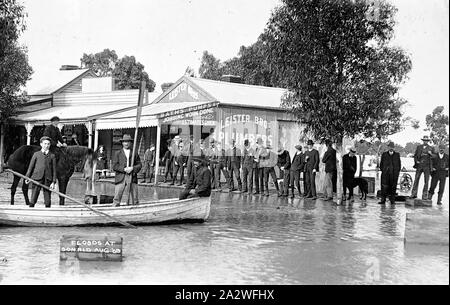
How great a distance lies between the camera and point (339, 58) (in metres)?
18.7

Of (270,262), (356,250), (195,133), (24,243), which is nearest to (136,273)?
(270,262)

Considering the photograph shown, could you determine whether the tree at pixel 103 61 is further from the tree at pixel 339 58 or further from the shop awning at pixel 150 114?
the tree at pixel 339 58

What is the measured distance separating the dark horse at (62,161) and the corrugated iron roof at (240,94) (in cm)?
1151

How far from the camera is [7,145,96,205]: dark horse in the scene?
14.9 meters

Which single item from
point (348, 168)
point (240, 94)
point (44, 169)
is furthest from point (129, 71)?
point (44, 169)

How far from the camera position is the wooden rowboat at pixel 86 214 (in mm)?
12141

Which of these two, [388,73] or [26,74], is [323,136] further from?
[26,74]

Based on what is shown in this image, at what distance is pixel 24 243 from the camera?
1047cm

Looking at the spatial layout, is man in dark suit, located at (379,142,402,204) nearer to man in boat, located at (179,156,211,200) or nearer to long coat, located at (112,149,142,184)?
man in boat, located at (179,156,211,200)

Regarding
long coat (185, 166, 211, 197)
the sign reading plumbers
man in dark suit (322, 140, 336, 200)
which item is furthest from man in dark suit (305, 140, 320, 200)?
the sign reading plumbers

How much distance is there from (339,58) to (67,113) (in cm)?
2156

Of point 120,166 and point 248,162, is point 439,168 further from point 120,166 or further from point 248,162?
point 120,166

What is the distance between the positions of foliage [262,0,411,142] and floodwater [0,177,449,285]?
469 cm

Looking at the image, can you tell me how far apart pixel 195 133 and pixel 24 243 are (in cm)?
1974
